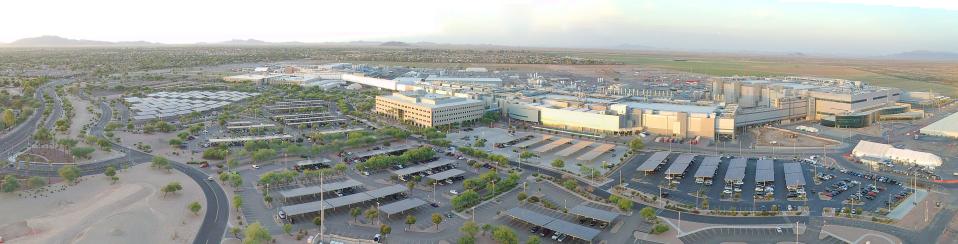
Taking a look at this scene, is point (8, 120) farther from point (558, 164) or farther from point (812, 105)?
point (812, 105)

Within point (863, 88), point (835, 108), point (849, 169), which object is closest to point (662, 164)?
point (849, 169)

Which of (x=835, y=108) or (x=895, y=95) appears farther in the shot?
(x=895, y=95)

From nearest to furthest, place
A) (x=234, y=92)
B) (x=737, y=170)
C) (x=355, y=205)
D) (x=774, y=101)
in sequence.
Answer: (x=355, y=205) < (x=737, y=170) < (x=774, y=101) < (x=234, y=92)

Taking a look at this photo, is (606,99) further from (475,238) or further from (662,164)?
(475,238)

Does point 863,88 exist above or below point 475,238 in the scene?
above

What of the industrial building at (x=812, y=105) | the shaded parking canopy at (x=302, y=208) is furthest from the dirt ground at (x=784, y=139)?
the shaded parking canopy at (x=302, y=208)

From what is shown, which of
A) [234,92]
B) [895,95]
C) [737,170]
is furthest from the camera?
[234,92]

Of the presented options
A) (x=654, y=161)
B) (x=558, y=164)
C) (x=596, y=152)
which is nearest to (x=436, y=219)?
(x=558, y=164)

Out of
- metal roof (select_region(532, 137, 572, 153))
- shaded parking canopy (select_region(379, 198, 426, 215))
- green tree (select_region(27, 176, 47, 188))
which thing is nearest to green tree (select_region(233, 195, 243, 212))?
shaded parking canopy (select_region(379, 198, 426, 215))
